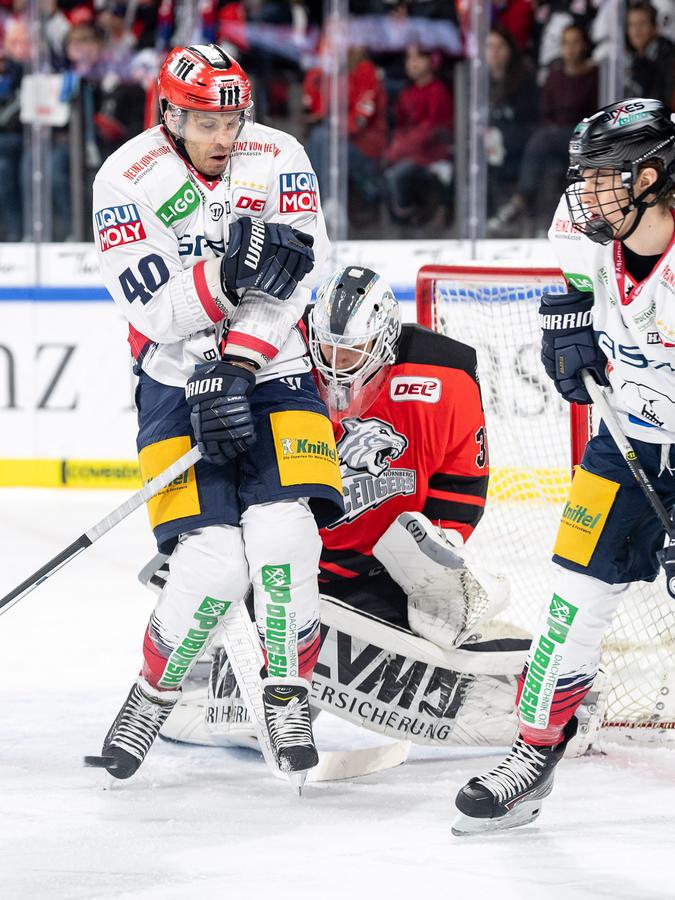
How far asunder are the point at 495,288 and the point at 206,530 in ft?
5.02

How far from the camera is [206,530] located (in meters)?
2.43

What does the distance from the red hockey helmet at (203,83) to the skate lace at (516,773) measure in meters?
1.15

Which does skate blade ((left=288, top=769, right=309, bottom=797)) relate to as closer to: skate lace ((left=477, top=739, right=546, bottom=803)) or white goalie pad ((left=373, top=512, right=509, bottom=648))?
skate lace ((left=477, top=739, right=546, bottom=803))

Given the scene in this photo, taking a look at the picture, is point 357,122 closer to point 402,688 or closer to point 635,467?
point 402,688

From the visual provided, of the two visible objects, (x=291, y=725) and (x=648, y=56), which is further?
(x=648, y=56)

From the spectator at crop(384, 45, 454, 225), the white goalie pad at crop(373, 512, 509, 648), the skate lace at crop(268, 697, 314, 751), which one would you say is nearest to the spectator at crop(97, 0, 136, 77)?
the spectator at crop(384, 45, 454, 225)

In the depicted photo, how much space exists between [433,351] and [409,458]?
0.73 ft

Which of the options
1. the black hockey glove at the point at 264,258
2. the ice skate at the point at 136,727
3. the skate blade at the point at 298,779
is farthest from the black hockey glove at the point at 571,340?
the ice skate at the point at 136,727

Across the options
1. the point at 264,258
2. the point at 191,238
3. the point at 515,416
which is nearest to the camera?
the point at 264,258

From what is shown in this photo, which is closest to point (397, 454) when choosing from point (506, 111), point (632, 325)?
point (632, 325)

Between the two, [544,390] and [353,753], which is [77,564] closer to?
[544,390]

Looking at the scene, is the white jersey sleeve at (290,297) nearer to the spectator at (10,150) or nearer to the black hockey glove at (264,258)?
the black hockey glove at (264,258)

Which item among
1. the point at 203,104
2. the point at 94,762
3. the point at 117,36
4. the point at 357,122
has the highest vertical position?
the point at 117,36

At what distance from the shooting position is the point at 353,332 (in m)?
2.72
